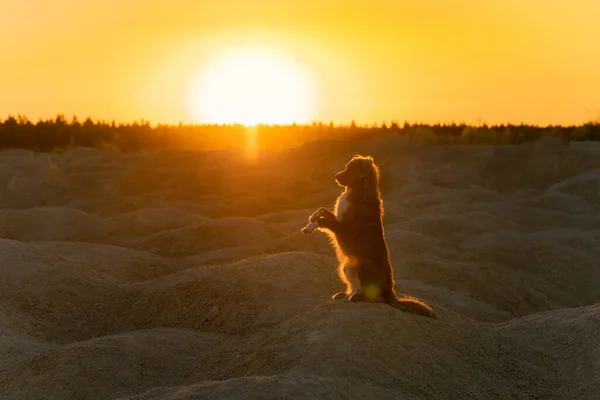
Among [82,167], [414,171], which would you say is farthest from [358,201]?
[82,167]

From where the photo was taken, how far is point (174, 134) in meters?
51.1

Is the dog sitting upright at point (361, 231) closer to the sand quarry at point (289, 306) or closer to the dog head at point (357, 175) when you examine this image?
the dog head at point (357, 175)

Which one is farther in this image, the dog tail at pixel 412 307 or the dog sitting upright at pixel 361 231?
the dog tail at pixel 412 307

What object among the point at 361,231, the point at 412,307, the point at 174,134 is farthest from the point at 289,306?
the point at 174,134

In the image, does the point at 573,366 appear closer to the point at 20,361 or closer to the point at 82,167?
the point at 20,361

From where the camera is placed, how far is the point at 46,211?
62.0ft

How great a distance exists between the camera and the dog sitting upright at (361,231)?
7379mm

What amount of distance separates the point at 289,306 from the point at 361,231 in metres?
2.50

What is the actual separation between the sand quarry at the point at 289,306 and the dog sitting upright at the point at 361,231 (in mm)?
296

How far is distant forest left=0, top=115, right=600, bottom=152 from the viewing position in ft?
141

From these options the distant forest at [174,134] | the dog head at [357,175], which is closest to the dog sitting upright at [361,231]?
the dog head at [357,175]

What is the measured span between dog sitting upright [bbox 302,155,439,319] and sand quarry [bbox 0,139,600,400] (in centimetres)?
30

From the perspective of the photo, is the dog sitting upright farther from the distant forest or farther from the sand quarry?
the distant forest

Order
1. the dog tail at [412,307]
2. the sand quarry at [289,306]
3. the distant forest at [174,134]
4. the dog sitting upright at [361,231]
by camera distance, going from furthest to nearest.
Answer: the distant forest at [174,134]
the dog tail at [412,307]
the dog sitting upright at [361,231]
the sand quarry at [289,306]
